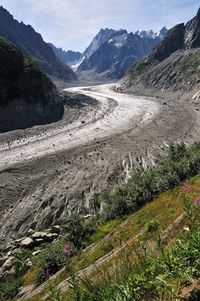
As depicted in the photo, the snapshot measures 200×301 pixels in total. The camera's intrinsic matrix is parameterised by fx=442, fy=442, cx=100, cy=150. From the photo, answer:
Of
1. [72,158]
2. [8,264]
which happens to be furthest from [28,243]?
[72,158]

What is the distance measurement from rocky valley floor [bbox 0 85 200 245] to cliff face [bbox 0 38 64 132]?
4.10 meters

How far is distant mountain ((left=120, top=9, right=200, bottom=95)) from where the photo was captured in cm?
12612

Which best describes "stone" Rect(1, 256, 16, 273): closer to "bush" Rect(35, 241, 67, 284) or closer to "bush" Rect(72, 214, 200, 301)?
"bush" Rect(35, 241, 67, 284)

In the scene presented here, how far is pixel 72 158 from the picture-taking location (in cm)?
4694

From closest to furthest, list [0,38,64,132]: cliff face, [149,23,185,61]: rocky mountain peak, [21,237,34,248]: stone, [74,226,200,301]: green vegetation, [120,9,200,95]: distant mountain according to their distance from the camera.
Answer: [74,226,200,301]: green vegetation < [21,237,34,248]: stone < [0,38,64,132]: cliff face < [120,9,200,95]: distant mountain < [149,23,185,61]: rocky mountain peak

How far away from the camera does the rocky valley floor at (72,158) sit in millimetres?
34281

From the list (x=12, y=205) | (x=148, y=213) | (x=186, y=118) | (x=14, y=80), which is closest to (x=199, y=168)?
(x=148, y=213)

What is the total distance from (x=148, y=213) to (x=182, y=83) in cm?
10776

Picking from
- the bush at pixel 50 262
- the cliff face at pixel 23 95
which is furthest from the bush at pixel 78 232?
the cliff face at pixel 23 95

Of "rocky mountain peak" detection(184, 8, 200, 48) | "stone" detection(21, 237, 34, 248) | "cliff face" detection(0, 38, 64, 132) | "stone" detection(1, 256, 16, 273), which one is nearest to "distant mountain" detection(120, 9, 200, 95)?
"rocky mountain peak" detection(184, 8, 200, 48)

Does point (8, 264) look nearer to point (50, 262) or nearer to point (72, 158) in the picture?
point (50, 262)

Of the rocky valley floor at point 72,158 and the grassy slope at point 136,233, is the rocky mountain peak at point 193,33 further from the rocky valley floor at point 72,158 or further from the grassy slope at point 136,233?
the grassy slope at point 136,233

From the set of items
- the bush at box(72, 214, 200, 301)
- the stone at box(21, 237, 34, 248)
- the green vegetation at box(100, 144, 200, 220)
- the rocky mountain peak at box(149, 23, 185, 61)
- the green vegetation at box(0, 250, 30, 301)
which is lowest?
the stone at box(21, 237, 34, 248)

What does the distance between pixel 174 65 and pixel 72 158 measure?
110762 millimetres
